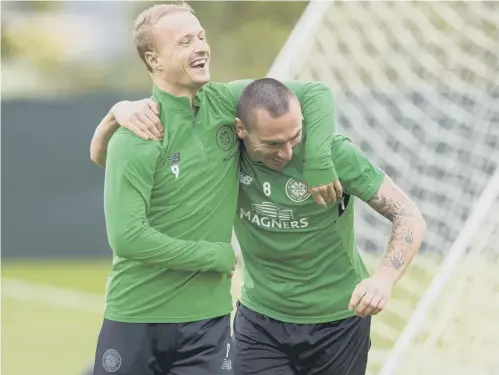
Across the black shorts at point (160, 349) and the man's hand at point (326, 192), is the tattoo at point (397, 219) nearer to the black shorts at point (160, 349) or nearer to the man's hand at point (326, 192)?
the man's hand at point (326, 192)

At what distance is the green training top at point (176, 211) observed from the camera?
11.8ft

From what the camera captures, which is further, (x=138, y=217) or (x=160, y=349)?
(x=160, y=349)

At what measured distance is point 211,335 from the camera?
3758 mm

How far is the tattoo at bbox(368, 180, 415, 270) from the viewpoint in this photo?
3.87m

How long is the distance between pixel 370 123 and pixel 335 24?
72 cm

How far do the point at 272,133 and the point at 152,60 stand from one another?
19.5 inches

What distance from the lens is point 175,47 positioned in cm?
373

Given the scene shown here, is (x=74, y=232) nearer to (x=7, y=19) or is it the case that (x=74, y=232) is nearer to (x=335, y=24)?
(x=7, y=19)

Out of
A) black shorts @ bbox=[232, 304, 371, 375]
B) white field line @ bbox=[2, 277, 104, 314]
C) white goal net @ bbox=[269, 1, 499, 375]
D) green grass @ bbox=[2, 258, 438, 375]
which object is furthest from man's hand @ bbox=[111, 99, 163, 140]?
white field line @ bbox=[2, 277, 104, 314]

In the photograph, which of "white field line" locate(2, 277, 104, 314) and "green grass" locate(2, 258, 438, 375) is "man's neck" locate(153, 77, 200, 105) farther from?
"white field line" locate(2, 277, 104, 314)

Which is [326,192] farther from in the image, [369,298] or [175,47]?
[175,47]

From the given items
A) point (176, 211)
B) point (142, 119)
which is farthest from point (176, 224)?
point (142, 119)

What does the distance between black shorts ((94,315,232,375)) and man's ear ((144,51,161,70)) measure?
886 millimetres

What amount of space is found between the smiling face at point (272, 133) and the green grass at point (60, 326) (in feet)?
5.04
